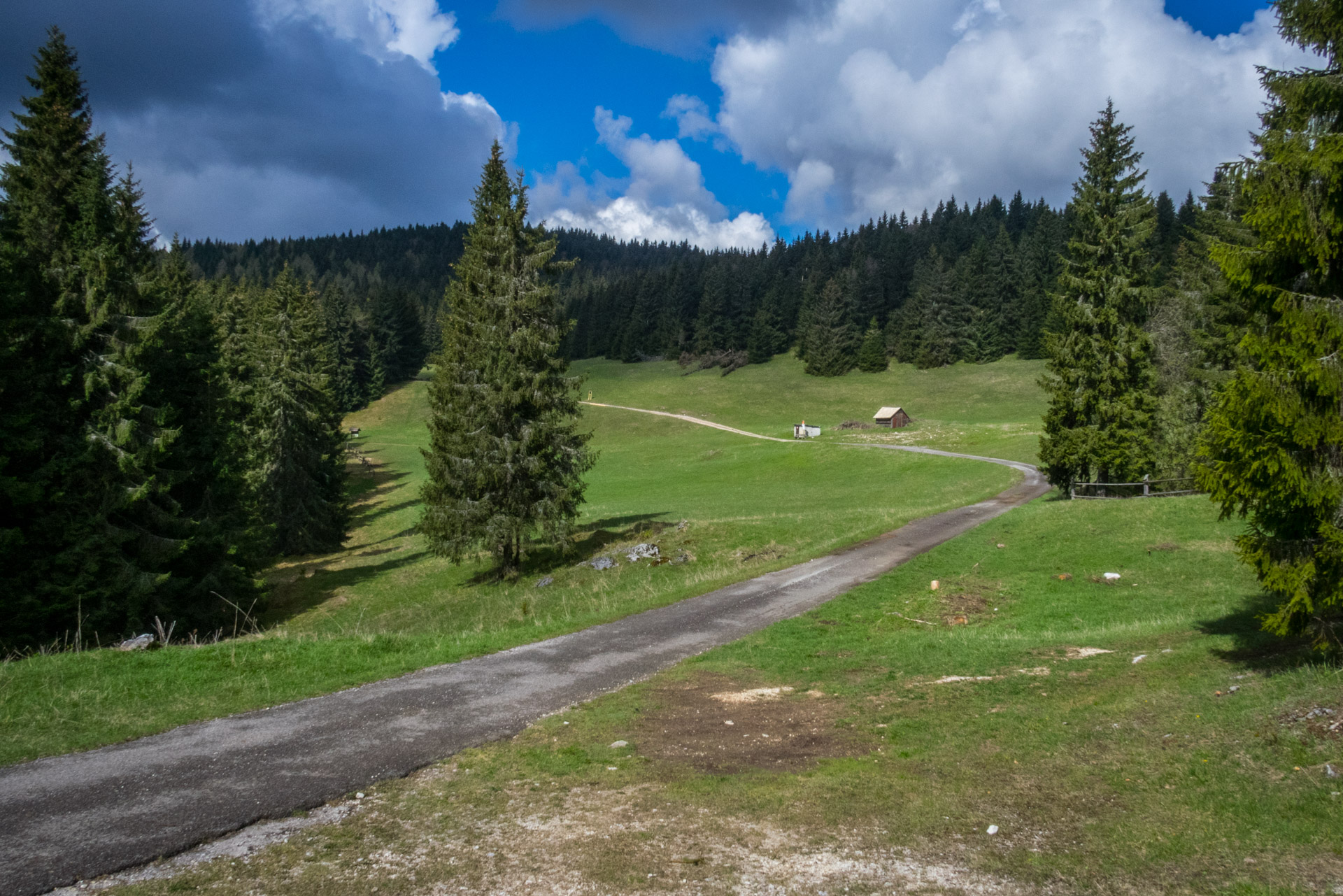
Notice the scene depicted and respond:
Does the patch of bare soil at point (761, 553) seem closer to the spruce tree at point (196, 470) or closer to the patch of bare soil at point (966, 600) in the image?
the patch of bare soil at point (966, 600)

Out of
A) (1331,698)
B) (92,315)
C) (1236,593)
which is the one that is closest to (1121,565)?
(1236,593)

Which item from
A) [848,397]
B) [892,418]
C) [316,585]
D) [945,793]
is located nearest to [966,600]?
[945,793]

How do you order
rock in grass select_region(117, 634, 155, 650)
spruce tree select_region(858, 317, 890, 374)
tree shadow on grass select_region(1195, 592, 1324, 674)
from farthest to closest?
spruce tree select_region(858, 317, 890, 374) < rock in grass select_region(117, 634, 155, 650) < tree shadow on grass select_region(1195, 592, 1324, 674)

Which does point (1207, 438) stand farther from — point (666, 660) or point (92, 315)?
point (92, 315)

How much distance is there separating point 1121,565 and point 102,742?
2245cm

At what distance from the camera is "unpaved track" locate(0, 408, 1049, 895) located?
19.7ft

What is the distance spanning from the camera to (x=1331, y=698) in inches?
295

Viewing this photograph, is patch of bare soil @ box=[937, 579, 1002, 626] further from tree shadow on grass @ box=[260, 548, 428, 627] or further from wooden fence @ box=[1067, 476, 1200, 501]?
tree shadow on grass @ box=[260, 548, 428, 627]

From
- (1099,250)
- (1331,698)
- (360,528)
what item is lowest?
(360,528)

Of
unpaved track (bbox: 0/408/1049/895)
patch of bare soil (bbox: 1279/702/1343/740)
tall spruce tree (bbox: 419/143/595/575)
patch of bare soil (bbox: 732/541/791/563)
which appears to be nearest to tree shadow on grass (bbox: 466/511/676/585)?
tall spruce tree (bbox: 419/143/595/575)

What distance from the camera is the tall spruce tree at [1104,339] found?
3066cm

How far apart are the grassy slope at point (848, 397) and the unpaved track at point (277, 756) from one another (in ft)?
201

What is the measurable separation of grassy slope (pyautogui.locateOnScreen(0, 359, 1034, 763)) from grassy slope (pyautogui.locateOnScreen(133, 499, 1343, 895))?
14.0 feet

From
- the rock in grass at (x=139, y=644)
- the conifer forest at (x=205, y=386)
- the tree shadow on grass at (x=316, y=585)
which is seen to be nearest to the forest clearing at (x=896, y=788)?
the conifer forest at (x=205, y=386)
